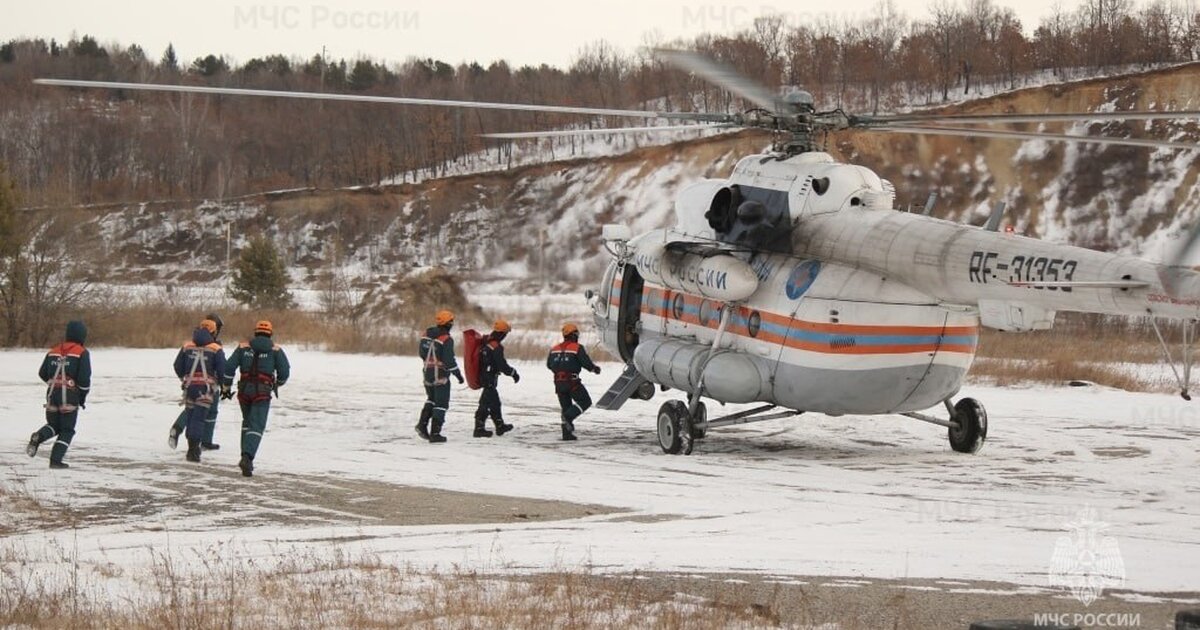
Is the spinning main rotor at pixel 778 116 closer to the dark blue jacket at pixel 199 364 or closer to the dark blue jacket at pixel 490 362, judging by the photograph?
the dark blue jacket at pixel 199 364

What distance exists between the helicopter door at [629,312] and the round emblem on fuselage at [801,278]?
12.4 ft

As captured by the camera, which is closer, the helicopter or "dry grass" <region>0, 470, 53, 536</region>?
"dry grass" <region>0, 470, 53, 536</region>

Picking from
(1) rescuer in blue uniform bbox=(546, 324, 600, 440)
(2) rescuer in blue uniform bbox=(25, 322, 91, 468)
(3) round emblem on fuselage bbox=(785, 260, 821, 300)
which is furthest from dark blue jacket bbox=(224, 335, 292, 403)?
(3) round emblem on fuselage bbox=(785, 260, 821, 300)

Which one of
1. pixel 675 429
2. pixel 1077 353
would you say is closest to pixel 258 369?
pixel 675 429

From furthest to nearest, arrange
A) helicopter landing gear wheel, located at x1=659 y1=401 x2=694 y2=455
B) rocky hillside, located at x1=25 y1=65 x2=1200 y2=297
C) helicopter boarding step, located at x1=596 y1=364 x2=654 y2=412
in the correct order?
rocky hillside, located at x1=25 y1=65 x2=1200 y2=297, helicopter boarding step, located at x1=596 y1=364 x2=654 y2=412, helicopter landing gear wheel, located at x1=659 y1=401 x2=694 y2=455

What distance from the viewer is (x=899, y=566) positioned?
32.9ft

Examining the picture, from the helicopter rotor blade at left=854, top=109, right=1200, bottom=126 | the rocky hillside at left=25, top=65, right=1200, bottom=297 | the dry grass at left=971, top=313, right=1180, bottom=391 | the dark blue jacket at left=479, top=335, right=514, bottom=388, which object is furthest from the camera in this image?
the rocky hillside at left=25, top=65, right=1200, bottom=297

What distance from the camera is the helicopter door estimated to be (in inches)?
792

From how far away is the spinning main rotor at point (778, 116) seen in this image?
12414mm

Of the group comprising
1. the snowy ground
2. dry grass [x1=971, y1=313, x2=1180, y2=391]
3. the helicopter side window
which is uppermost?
the helicopter side window

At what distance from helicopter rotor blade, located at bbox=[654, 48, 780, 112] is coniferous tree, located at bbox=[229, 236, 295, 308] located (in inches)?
1266

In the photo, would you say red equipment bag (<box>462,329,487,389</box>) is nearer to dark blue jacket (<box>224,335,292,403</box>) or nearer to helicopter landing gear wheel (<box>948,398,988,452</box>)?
dark blue jacket (<box>224,335,292,403</box>)

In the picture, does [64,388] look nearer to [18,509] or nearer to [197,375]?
[197,375]

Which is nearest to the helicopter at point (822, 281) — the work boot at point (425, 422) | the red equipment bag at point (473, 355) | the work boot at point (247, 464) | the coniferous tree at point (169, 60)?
the red equipment bag at point (473, 355)
